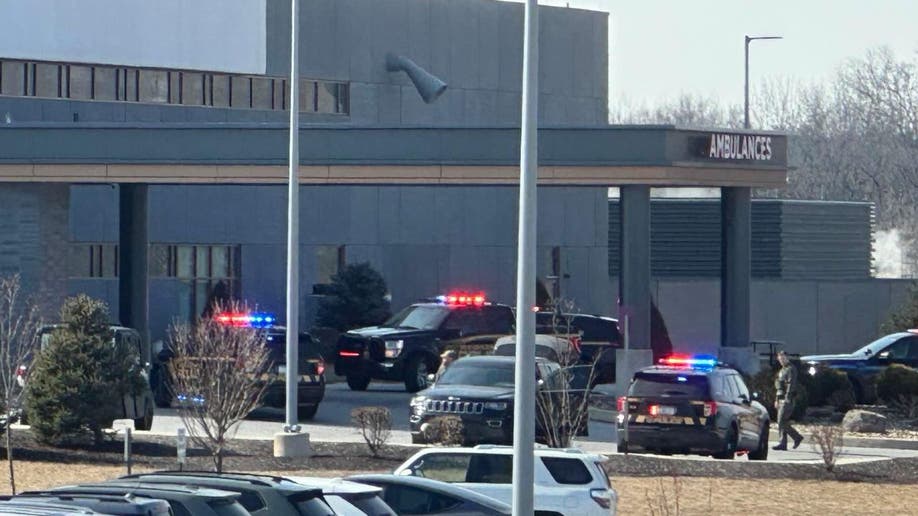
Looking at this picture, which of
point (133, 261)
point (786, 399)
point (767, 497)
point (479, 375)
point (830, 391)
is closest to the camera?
point (767, 497)

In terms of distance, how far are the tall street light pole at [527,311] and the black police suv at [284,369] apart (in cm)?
1588

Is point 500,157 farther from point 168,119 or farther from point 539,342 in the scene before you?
point 168,119

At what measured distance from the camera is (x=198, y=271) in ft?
161

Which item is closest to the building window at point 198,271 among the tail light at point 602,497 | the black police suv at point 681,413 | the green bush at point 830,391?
the green bush at point 830,391

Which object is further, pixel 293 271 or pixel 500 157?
pixel 500 157

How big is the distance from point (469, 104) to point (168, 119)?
414 inches

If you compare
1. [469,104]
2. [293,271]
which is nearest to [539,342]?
[293,271]

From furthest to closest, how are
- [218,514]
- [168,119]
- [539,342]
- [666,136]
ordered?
[168,119] → [666,136] → [539,342] → [218,514]

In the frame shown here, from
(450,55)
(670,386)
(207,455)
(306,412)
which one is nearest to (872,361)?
(670,386)

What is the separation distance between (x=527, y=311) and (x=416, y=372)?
22.8m

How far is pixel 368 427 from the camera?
86.7ft

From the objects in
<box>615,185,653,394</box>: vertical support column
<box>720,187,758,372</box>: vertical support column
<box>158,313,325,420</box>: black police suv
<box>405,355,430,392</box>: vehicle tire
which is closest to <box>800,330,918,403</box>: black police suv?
<box>720,187,758,372</box>: vertical support column

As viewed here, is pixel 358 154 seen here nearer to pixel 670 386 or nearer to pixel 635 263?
pixel 635 263

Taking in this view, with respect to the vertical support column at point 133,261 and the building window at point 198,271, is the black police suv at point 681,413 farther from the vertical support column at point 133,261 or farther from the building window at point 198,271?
the building window at point 198,271
